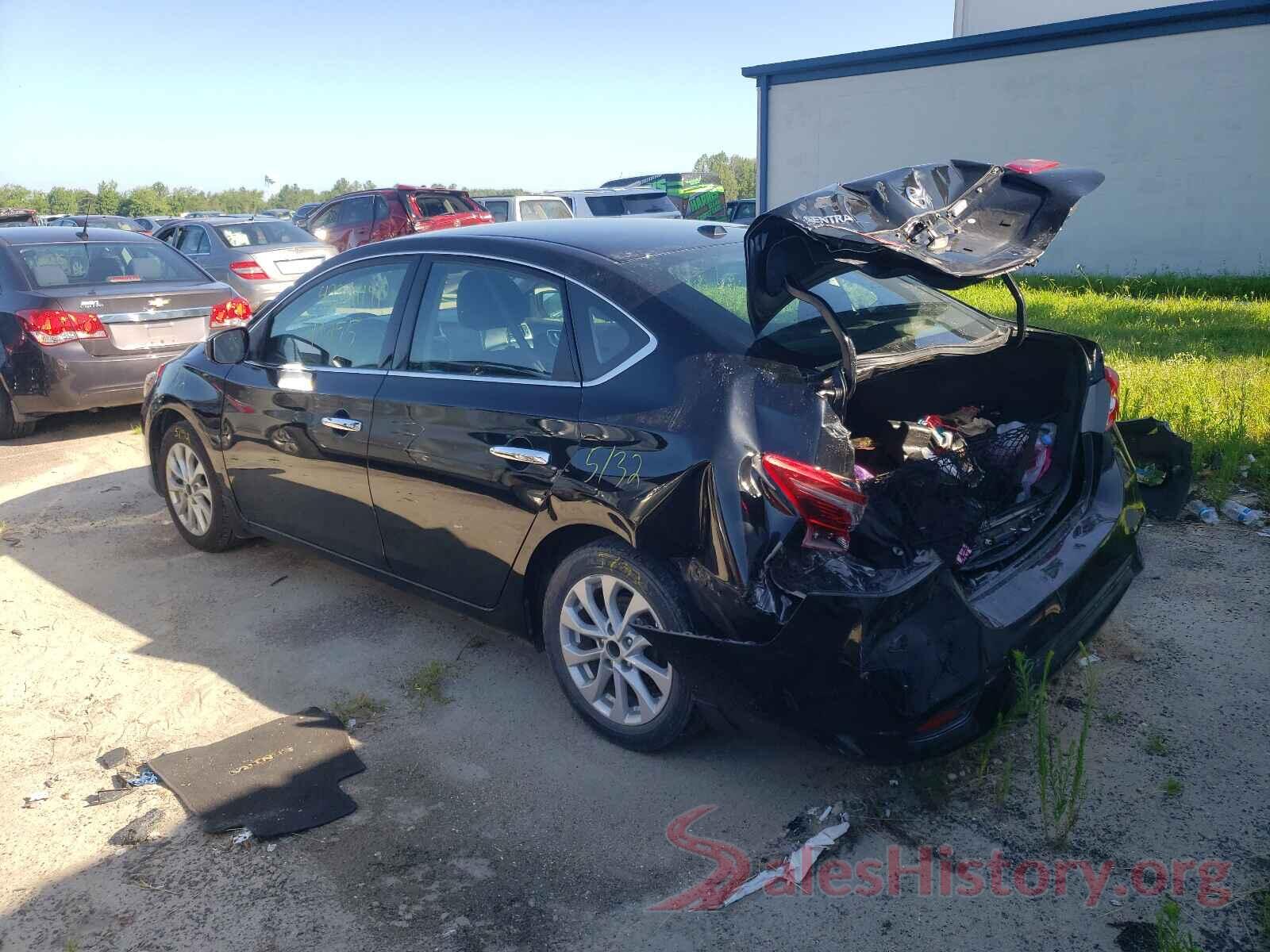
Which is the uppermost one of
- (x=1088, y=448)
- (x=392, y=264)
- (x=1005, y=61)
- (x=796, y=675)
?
(x=1005, y=61)

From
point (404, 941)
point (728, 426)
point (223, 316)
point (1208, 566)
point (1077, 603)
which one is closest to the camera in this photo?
point (404, 941)

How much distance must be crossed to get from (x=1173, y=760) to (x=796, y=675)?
143cm

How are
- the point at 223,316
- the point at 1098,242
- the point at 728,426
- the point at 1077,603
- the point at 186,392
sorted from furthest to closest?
the point at 1098,242 → the point at 223,316 → the point at 186,392 → the point at 1077,603 → the point at 728,426

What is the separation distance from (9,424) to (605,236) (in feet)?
21.8

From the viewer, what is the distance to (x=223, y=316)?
8.86m

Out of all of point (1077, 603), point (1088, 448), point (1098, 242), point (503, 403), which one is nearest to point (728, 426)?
point (503, 403)

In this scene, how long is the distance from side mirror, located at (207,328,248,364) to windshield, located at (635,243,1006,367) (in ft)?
7.75

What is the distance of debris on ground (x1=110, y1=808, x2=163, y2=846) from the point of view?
131 inches

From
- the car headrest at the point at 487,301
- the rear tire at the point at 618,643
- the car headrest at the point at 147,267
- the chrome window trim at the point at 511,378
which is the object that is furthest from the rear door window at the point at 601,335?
the car headrest at the point at 147,267

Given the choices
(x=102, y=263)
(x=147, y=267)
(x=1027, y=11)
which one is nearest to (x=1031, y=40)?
(x=1027, y=11)

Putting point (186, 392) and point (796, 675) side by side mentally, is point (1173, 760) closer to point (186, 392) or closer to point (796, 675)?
point (796, 675)

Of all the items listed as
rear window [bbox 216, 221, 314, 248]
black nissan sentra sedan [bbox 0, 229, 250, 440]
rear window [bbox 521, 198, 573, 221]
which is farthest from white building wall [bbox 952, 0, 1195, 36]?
black nissan sentra sedan [bbox 0, 229, 250, 440]

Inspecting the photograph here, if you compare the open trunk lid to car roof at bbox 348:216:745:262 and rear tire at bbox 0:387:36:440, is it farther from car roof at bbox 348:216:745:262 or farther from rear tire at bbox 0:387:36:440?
rear tire at bbox 0:387:36:440

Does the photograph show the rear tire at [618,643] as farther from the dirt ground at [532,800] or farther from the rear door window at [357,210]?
the rear door window at [357,210]
